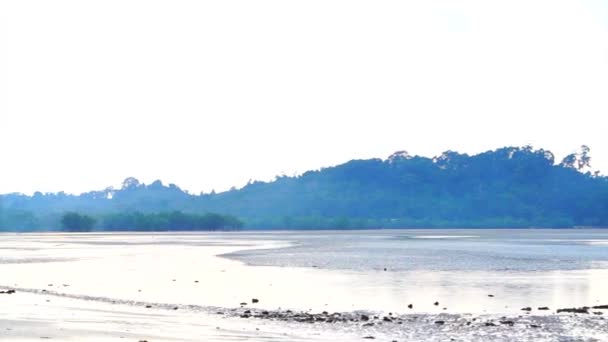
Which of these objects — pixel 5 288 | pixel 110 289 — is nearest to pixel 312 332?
pixel 110 289

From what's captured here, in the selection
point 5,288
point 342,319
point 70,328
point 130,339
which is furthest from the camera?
point 5,288

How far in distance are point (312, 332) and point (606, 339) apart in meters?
7.47

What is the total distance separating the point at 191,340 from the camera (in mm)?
20922

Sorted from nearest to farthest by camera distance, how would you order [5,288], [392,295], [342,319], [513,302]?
[342,319] → [513,302] → [392,295] → [5,288]

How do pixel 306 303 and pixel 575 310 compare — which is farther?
pixel 306 303

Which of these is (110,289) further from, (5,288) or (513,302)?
(513,302)

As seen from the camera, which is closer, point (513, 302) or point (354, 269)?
point (513, 302)

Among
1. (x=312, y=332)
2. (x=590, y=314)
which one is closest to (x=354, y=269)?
(x=590, y=314)

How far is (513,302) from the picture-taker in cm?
3212

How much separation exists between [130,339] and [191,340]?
1.43m

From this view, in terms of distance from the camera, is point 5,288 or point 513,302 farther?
point 5,288

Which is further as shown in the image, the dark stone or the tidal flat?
the dark stone

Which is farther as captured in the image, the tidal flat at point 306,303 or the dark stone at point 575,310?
the dark stone at point 575,310

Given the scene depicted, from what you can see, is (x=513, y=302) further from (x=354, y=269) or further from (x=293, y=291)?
(x=354, y=269)
